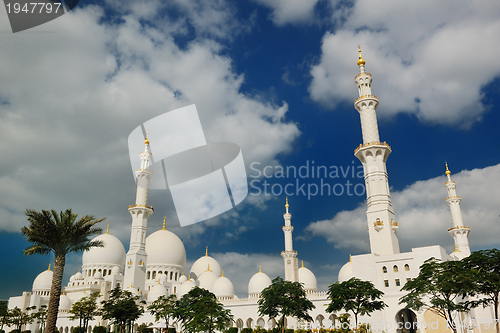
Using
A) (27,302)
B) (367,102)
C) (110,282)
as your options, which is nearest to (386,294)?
(367,102)

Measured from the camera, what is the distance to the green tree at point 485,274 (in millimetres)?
19859

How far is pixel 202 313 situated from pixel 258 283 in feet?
91.2

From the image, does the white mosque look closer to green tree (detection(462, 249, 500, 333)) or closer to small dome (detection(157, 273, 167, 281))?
small dome (detection(157, 273, 167, 281))

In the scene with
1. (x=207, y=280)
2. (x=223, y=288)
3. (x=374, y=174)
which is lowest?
(x=223, y=288)

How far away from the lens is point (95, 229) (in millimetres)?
27672

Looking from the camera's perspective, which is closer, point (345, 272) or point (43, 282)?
point (345, 272)

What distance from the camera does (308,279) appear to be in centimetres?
A: 5447

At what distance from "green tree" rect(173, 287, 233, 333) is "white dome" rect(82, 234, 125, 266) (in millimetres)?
29372

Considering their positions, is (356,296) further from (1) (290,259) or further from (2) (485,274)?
(1) (290,259)

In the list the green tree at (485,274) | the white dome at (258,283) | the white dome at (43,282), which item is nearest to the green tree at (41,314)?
the white dome at (43,282)

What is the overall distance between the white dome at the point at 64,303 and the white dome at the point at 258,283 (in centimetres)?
2721

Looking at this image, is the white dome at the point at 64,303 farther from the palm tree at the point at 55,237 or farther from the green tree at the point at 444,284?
the green tree at the point at 444,284

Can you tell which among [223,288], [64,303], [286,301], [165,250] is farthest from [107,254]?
[286,301]

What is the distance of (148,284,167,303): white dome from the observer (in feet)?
158
